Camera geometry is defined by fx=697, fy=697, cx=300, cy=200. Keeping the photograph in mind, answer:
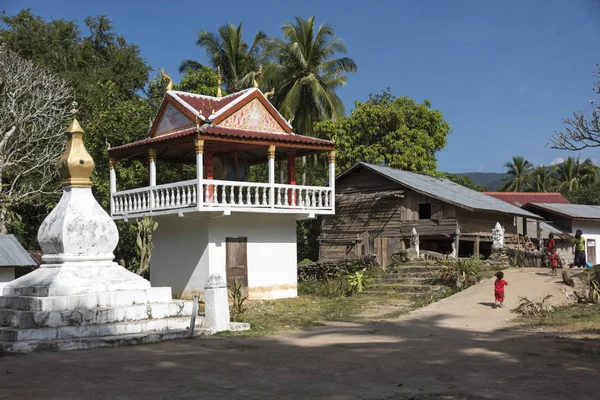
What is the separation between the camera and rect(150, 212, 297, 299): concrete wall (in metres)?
19.8

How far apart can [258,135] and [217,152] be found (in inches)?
94.4

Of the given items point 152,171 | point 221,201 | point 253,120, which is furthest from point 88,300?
point 253,120

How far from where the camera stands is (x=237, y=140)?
19.2 m

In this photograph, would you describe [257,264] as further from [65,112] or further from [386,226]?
[65,112]

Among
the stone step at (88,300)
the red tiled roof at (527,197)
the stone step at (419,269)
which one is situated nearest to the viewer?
the stone step at (88,300)

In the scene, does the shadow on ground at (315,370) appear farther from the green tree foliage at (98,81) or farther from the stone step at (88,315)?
the green tree foliage at (98,81)

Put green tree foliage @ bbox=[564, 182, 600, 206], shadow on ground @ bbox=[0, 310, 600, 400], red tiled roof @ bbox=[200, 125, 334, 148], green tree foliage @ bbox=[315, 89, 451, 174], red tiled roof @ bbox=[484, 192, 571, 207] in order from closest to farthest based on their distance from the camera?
shadow on ground @ bbox=[0, 310, 600, 400]
red tiled roof @ bbox=[200, 125, 334, 148]
green tree foliage @ bbox=[315, 89, 451, 174]
red tiled roof @ bbox=[484, 192, 571, 207]
green tree foliage @ bbox=[564, 182, 600, 206]

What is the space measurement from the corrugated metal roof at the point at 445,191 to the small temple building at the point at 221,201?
5194 mm

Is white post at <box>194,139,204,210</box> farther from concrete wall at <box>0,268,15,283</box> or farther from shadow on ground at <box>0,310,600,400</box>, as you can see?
shadow on ground at <box>0,310,600,400</box>

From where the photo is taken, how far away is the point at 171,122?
20672mm

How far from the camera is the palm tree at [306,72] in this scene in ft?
115

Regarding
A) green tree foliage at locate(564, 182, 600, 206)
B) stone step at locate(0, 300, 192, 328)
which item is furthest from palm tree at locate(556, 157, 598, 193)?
stone step at locate(0, 300, 192, 328)

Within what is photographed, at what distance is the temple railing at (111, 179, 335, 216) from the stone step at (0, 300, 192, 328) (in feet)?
21.6

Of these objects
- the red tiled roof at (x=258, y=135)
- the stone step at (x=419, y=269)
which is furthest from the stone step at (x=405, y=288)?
the red tiled roof at (x=258, y=135)
